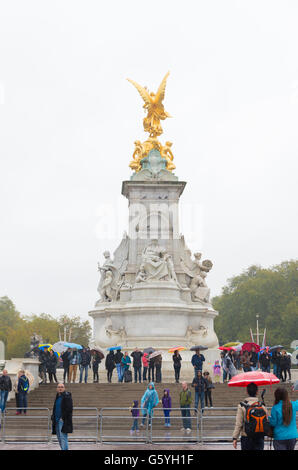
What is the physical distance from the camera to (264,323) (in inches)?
2901

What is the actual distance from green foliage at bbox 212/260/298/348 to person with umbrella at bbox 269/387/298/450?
6148cm

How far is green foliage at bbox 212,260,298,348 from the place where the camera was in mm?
70688

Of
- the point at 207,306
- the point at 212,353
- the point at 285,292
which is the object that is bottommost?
the point at 212,353

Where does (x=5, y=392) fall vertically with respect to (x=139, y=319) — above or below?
below

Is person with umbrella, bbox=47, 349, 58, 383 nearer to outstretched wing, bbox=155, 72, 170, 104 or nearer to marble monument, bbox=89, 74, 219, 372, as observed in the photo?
marble monument, bbox=89, 74, 219, 372

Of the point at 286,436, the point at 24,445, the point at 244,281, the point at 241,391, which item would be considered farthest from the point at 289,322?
the point at 286,436

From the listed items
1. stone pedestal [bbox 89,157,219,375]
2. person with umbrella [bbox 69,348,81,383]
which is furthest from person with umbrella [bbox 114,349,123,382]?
stone pedestal [bbox 89,157,219,375]

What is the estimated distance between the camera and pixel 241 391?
24422 millimetres

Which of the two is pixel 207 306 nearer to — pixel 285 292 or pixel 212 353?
pixel 212 353
